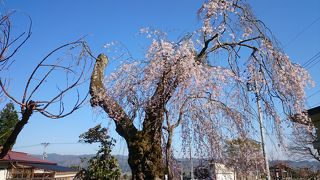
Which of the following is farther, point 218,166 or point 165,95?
point 218,166

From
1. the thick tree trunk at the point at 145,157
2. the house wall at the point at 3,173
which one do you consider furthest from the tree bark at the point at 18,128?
the house wall at the point at 3,173

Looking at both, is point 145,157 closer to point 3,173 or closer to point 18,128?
point 18,128

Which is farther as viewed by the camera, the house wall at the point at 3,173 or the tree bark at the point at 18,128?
the house wall at the point at 3,173

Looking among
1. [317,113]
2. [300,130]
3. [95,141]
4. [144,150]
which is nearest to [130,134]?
[144,150]

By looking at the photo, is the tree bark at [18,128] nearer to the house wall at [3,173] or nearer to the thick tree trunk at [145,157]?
the thick tree trunk at [145,157]

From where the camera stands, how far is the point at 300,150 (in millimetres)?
28750

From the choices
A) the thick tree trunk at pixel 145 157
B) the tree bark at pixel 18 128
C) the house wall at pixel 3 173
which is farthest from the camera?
the house wall at pixel 3 173

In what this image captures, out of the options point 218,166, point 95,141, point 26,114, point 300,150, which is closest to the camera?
point 26,114

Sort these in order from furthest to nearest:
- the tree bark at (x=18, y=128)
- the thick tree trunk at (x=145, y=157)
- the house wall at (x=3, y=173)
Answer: the house wall at (x=3, y=173) < the thick tree trunk at (x=145, y=157) < the tree bark at (x=18, y=128)

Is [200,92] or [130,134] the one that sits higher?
[200,92]

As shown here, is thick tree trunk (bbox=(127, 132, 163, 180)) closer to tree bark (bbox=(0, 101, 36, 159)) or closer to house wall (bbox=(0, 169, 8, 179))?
tree bark (bbox=(0, 101, 36, 159))

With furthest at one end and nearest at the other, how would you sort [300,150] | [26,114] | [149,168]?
[300,150]
[149,168]
[26,114]

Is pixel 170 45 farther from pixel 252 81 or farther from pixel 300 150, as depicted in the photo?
pixel 300 150

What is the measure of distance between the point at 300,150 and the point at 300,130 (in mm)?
25061
